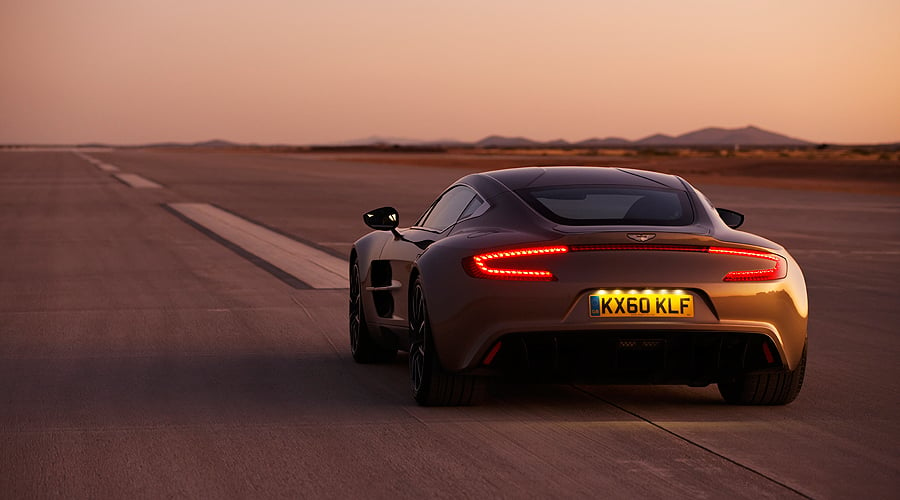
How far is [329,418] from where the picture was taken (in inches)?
294

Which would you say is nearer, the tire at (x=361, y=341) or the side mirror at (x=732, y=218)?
the side mirror at (x=732, y=218)

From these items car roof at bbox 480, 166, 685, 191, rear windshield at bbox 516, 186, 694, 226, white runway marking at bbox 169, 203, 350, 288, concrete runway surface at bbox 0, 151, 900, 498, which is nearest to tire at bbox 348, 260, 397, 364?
concrete runway surface at bbox 0, 151, 900, 498

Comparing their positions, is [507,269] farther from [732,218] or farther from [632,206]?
[732,218]

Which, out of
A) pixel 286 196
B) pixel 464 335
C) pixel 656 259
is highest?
pixel 656 259

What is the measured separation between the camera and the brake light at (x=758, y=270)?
7.30m

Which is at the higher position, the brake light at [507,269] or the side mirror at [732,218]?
the side mirror at [732,218]

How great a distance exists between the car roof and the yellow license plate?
1260 mm

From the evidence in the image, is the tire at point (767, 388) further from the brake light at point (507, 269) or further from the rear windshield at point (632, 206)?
the brake light at point (507, 269)

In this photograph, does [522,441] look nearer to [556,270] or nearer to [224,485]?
[556,270]

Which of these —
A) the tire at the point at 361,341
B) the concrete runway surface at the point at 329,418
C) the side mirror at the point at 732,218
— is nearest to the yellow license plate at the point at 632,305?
the concrete runway surface at the point at 329,418

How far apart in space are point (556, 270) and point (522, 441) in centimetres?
88

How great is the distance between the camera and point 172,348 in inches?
399

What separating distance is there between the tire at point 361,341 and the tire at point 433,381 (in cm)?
150

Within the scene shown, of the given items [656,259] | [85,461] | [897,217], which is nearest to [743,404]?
[656,259]
